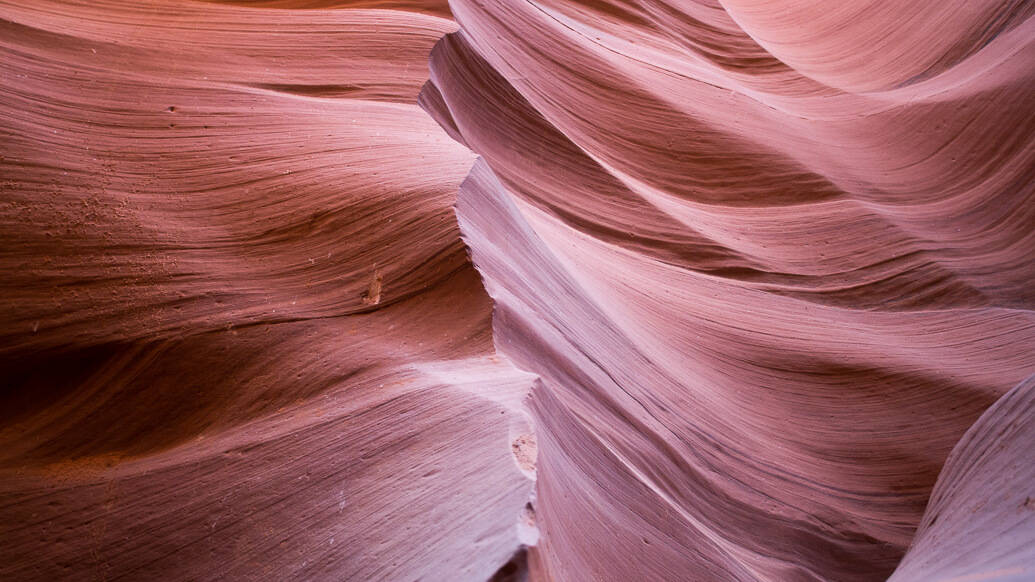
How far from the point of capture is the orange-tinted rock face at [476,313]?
1344mm

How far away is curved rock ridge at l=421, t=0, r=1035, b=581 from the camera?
1779 mm

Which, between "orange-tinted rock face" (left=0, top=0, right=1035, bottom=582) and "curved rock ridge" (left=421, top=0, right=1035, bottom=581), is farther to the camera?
"curved rock ridge" (left=421, top=0, right=1035, bottom=581)

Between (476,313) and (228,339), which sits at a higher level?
(228,339)

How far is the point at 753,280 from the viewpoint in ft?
10.1

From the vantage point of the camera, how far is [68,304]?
4.99ft

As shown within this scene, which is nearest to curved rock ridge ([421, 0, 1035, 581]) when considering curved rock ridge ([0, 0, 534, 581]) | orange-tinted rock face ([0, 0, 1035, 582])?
orange-tinted rock face ([0, 0, 1035, 582])

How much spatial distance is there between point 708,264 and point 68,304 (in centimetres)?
240

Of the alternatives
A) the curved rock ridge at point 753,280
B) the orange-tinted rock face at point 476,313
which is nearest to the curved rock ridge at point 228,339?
the orange-tinted rock face at point 476,313

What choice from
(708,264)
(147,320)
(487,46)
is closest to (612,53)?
(487,46)

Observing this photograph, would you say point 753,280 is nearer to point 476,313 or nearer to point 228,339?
point 476,313

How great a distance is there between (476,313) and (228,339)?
1.87 feet

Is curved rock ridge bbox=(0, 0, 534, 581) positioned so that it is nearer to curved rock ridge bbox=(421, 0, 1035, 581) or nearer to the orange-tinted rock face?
the orange-tinted rock face

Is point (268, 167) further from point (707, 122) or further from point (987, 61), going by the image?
point (987, 61)

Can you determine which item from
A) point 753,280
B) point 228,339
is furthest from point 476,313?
point 753,280
